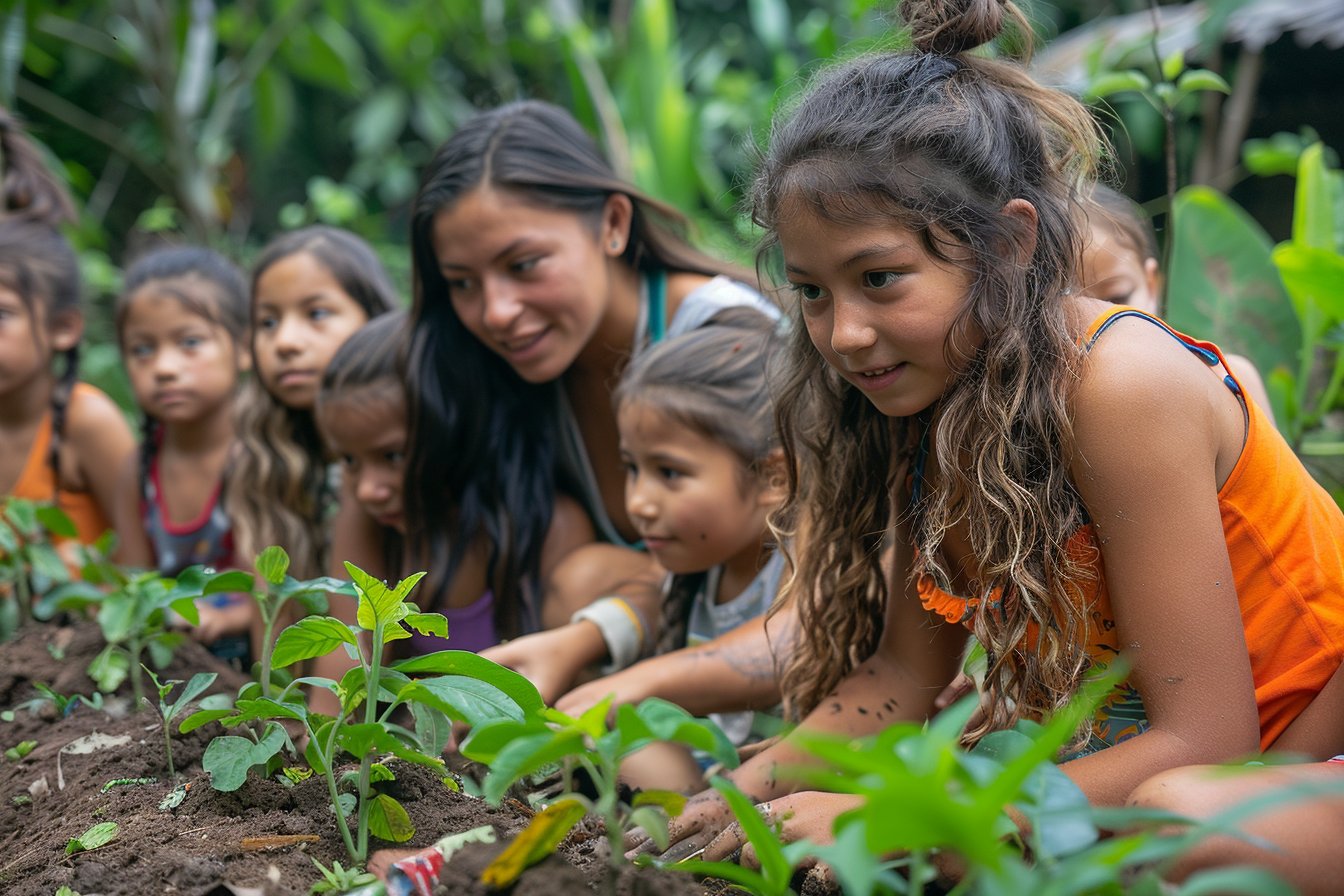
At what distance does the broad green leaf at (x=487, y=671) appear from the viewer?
1305mm

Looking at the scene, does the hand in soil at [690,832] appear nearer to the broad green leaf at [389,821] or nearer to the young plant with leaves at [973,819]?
the broad green leaf at [389,821]

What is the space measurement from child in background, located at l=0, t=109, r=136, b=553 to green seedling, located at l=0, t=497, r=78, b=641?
104cm

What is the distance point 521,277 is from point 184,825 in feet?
4.72

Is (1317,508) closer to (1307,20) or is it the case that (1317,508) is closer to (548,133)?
(548,133)

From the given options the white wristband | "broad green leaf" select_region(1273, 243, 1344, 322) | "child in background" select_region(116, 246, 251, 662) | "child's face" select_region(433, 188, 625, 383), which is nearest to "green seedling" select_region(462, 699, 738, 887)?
the white wristband

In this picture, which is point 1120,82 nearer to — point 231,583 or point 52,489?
point 231,583

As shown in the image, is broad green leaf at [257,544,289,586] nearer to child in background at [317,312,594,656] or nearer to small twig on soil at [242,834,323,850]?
small twig on soil at [242,834,323,850]

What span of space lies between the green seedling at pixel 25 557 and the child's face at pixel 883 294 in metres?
1.75

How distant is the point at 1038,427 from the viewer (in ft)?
4.76

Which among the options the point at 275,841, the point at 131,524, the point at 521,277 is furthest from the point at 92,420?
the point at 275,841

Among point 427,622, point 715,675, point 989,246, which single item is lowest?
point 715,675

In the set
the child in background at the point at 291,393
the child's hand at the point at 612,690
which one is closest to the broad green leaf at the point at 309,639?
the child's hand at the point at 612,690

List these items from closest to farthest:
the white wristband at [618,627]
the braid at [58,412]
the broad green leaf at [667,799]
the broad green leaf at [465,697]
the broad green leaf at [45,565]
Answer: the broad green leaf at [667,799]
the broad green leaf at [465,697]
the white wristband at [618,627]
the broad green leaf at [45,565]
the braid at [58,412]

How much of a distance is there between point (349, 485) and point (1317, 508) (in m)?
2.03
